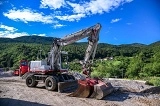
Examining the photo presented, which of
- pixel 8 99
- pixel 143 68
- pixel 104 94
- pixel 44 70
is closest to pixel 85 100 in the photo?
pixel 104 94

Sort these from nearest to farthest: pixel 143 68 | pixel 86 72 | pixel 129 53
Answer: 1. pixel 86 72
2. pixel 143 68
3. pixel 129 53

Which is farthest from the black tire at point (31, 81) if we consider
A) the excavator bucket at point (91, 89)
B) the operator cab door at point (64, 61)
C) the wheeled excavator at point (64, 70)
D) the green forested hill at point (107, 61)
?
the green forested hill at point (107, 61)

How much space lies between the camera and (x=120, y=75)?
3397 cm

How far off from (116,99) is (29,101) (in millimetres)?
3427

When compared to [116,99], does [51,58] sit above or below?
above

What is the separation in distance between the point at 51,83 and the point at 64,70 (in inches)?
66.0

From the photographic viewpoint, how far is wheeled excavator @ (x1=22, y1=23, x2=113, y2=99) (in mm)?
10672

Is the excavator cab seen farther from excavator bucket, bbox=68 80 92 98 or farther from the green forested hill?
the green forested hill

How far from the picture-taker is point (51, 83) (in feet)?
42.1

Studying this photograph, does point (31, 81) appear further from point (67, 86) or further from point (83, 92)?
point (83, 92)

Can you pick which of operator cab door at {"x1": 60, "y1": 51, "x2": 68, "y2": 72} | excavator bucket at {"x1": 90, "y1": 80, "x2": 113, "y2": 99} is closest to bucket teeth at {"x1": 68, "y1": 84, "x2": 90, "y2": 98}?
excavator bucket at {"x1": 90, "y1": 80, "x2": 113, "y2": 99}

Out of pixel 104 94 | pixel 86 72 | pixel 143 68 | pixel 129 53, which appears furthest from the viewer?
pixel 129 53

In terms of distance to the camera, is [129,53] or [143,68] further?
[129,53]

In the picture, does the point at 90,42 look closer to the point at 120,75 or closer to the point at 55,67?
the point at 55,67
